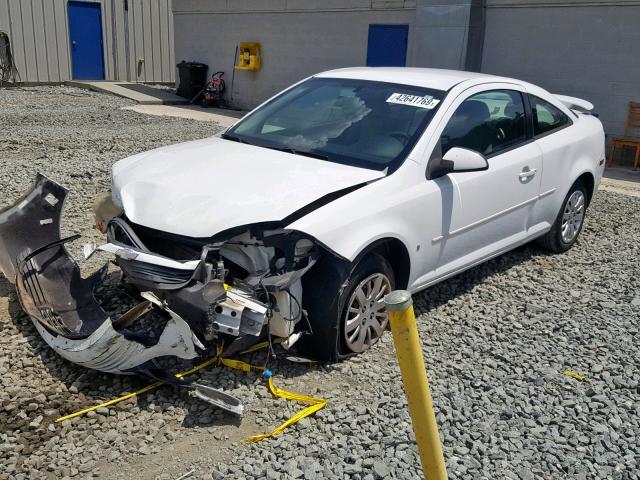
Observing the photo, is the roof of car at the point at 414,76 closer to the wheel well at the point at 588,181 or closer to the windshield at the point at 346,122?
the windshield at the point at 346,122

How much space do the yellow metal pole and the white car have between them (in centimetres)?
148

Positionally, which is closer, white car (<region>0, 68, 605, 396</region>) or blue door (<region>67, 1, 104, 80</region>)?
white car (<region>0, 68, 605, 396</region>)

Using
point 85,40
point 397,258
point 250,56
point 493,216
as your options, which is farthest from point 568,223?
point 85,40

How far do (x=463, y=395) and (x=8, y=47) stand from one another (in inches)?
818

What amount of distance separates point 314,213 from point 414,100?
1521 mm

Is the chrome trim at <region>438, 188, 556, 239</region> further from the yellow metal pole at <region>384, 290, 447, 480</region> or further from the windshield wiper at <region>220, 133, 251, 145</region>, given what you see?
the yellow metal pole at <region>384, 290, 447, 480</region>

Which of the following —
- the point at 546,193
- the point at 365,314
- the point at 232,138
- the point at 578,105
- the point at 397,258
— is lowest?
the point at 365,314

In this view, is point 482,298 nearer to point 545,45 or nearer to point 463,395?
point 463,395

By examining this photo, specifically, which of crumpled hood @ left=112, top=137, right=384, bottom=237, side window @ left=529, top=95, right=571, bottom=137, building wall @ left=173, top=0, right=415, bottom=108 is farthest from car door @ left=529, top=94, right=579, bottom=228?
building wall @ left=173, top=0, right=415, bottom=108

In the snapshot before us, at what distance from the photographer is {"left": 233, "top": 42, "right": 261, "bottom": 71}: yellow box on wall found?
17391 millimetres

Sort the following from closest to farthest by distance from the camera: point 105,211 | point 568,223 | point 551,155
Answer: point 105,211 → point 551,155 → point 568,223

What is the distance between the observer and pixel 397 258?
4.46 metres

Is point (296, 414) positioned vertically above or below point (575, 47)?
below

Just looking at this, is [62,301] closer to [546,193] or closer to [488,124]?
[488,124]
